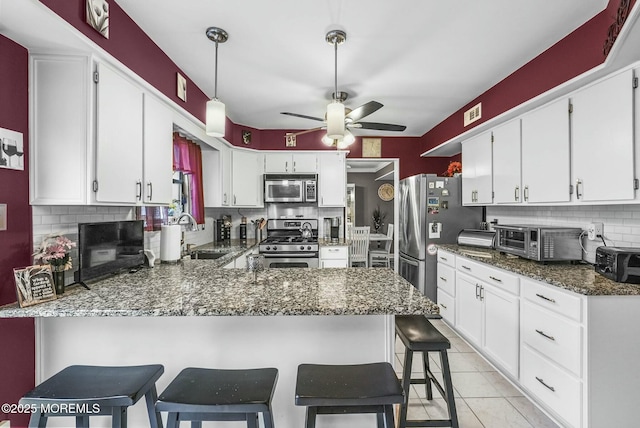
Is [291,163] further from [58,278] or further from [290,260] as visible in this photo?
[58,278]

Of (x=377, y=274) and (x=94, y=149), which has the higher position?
(x=94, y=149)

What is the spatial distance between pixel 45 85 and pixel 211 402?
1754mm

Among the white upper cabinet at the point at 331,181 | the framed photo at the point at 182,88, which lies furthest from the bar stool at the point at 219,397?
the white upper cabinet at the point at 331,181

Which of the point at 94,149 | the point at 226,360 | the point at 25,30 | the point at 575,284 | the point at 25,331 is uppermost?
the point at 25,30

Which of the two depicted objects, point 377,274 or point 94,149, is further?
point 377,274

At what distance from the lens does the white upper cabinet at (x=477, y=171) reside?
3.18 m

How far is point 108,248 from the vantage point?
1865 millimetres

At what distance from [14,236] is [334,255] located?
3162 mm

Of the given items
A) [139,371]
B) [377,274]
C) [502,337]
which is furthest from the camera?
[502,337]

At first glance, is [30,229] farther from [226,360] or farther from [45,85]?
[226,360]

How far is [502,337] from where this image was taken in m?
2.37

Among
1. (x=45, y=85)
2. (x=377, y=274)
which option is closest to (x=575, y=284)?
(x=377, y=274)

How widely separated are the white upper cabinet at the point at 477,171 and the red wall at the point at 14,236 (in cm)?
365

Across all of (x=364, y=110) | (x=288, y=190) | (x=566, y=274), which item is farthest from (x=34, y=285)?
(x=288, y=190)
